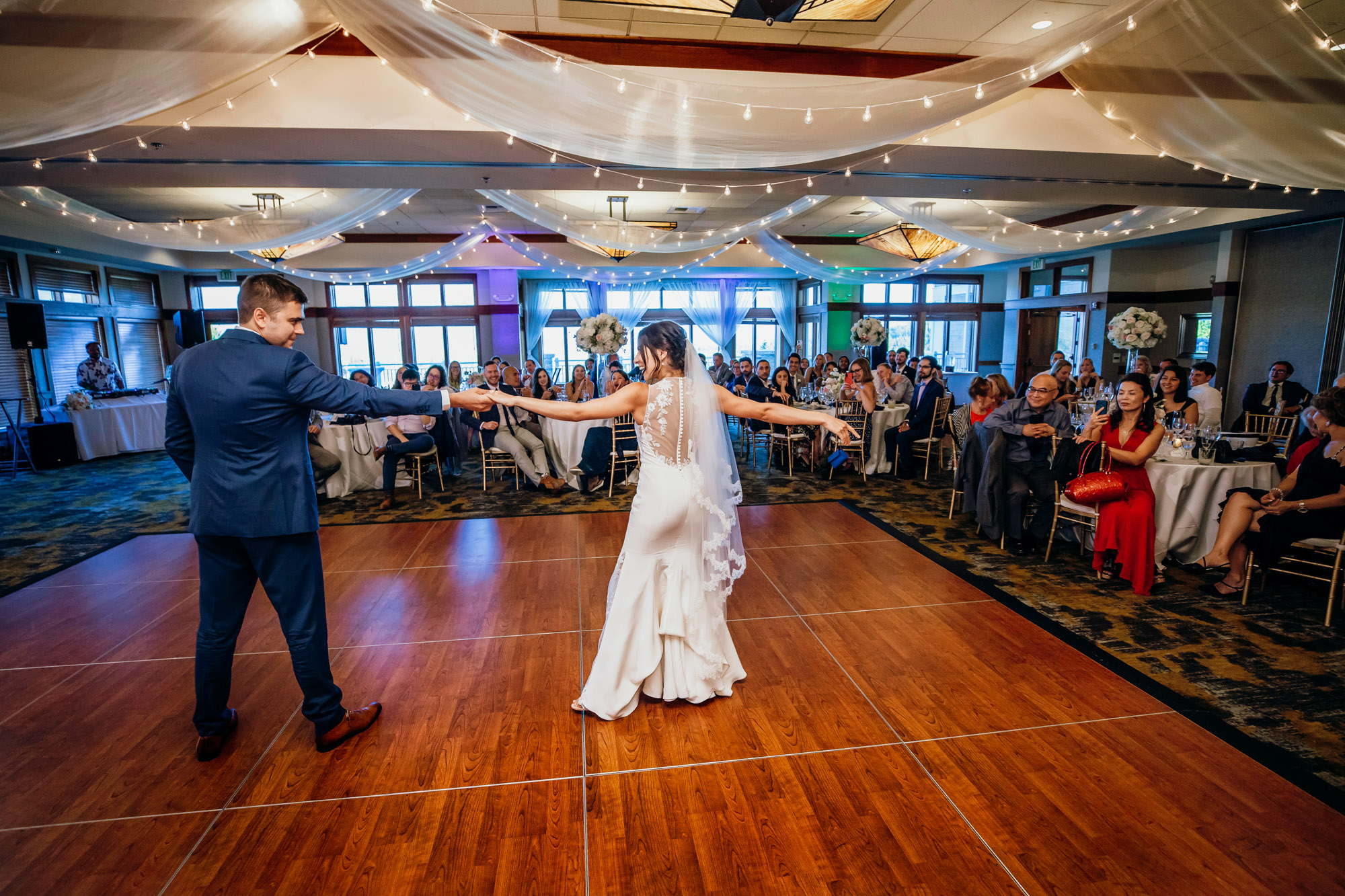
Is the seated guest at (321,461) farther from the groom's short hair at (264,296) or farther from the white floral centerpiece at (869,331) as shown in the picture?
the white floral centerpiece at (869,331)

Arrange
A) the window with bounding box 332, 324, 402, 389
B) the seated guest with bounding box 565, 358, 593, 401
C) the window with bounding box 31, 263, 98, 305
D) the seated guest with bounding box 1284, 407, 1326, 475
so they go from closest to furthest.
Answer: the seated guest with bounding box 1284, 407, 1326, 475 → the seated guest with bounding box 565, 358, 593, 401 → the window with bounding box 31, 263, 98, 305 → the window with bounding box 332, 324, 402, 389

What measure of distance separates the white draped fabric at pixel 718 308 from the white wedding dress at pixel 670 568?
46.2 ft

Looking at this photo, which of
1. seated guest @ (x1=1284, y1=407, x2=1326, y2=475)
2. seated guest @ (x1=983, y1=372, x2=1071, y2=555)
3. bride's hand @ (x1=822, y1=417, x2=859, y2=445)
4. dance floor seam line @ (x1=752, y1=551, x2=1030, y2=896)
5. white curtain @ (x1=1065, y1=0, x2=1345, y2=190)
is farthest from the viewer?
seated guest @ (x1=983, y1=372, x2=1071, y2=555)

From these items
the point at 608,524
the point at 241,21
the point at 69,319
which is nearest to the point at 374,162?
the point at 241,21

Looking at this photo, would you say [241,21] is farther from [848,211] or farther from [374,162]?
[848,211]

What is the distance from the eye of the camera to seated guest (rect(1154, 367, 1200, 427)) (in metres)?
5.34

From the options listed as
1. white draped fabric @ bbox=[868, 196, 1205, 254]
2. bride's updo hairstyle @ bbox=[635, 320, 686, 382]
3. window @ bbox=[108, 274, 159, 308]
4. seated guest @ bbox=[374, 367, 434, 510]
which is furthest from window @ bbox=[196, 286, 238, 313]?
bride's updo hairstyle @ bbox=[635, 320, 686, 382]

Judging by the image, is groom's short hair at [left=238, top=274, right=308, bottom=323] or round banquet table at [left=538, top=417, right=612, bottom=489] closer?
groom's short hair at [left=238, top=274, right=308, bottom=323]

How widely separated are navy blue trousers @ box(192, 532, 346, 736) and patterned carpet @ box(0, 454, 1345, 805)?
3.35m

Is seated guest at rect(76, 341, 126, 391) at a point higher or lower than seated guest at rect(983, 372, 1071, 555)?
higher

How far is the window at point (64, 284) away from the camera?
10.2 m

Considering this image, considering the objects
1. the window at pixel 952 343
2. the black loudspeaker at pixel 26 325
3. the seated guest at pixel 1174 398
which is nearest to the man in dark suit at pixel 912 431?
the seated guest at pixel 1174 398

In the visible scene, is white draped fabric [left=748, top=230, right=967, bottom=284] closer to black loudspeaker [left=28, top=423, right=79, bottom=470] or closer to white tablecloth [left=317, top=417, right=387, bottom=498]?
white tablecloth [left=317, top=417, right=387, bottom=498]

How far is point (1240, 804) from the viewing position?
6.96ft
